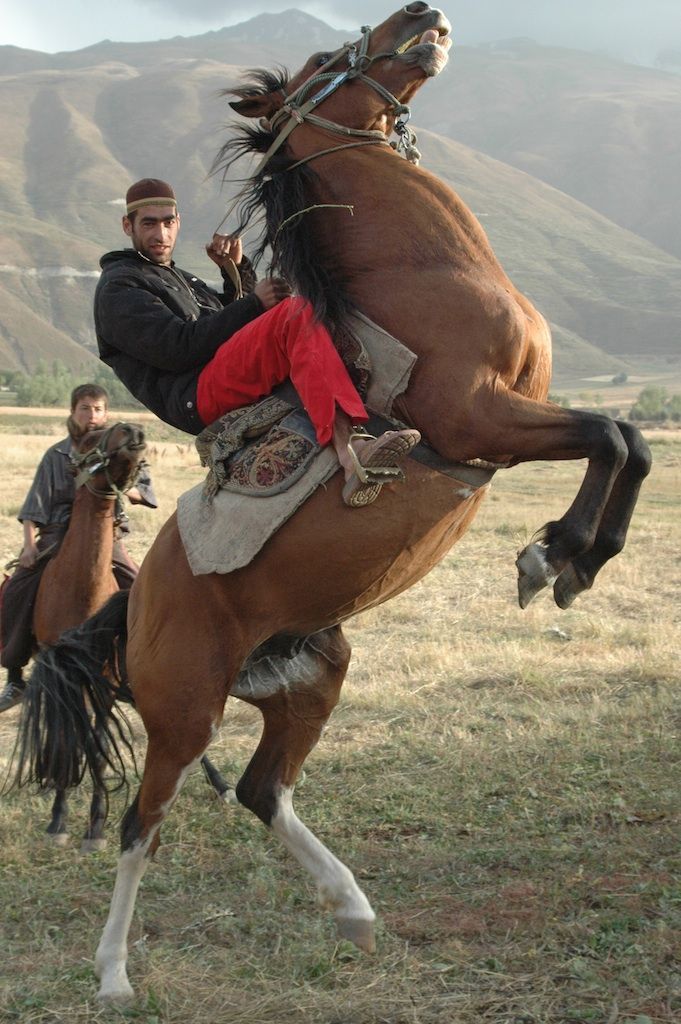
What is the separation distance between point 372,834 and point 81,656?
5.54 ft

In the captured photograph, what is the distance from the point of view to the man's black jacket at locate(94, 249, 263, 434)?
14.6ft

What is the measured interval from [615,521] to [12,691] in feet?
13.6

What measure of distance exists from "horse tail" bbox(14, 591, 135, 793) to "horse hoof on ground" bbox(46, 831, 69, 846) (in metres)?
0.95

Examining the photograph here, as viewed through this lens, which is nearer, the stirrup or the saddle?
the stirrup

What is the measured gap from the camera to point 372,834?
5.71 m

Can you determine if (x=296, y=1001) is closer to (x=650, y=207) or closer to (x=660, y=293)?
(x=660, y=293)

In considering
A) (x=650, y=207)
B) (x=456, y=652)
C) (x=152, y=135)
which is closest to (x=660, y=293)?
(x=650, y=207)

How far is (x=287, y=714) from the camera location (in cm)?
500

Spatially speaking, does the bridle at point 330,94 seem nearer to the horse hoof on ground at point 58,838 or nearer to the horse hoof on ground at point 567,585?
the horse hoof on ground at point 567,585

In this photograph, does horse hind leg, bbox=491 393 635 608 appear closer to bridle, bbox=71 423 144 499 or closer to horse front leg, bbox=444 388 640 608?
horse front leg, bbox=444 388 640 608

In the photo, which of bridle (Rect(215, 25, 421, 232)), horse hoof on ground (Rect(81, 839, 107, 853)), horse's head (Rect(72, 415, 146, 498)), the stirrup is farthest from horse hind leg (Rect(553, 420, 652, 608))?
horse hoof on ground (Rect(81, 839, 107, 853))

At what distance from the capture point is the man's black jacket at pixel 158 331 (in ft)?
Answer: 14.6

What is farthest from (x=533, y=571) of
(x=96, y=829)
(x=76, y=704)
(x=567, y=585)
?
(x=96, y=829)

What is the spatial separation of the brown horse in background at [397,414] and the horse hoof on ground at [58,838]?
154 centimetres
